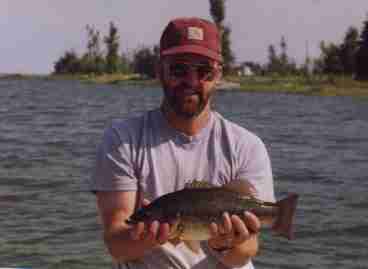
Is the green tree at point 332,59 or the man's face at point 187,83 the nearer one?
the man's face at point 187,83

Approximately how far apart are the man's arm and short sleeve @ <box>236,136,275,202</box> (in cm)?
62

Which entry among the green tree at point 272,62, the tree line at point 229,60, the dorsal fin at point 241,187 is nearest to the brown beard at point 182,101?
the dorsal fin at point 241,187

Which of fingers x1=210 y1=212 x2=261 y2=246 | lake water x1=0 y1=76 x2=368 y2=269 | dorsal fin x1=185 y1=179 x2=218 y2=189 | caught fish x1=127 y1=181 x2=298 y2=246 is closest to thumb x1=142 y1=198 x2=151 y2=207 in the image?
caught fish x1=127 y1=181 x2=298 y2=246

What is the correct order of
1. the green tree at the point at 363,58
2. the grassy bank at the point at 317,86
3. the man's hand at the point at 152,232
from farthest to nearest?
the green tree at the point at 363,58
the grassy bank at the point at 317,86
the man's hand at the point at 152,232

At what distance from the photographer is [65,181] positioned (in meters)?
16.1

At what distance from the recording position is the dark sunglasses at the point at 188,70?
13.1ft

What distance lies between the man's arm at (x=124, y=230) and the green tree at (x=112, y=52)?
343 ft

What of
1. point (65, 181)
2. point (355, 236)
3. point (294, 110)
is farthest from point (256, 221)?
point (294, 110)

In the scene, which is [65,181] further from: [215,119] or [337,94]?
[337,94]

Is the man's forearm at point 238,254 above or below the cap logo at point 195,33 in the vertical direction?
below

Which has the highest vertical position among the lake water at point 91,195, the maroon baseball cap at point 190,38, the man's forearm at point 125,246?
the maroon baseball cap at point 190,38

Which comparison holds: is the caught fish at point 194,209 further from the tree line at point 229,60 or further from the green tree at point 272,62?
the green tree at point 272,62

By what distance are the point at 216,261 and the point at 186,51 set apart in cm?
115

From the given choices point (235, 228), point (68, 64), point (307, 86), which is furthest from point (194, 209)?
point (68, 64)
